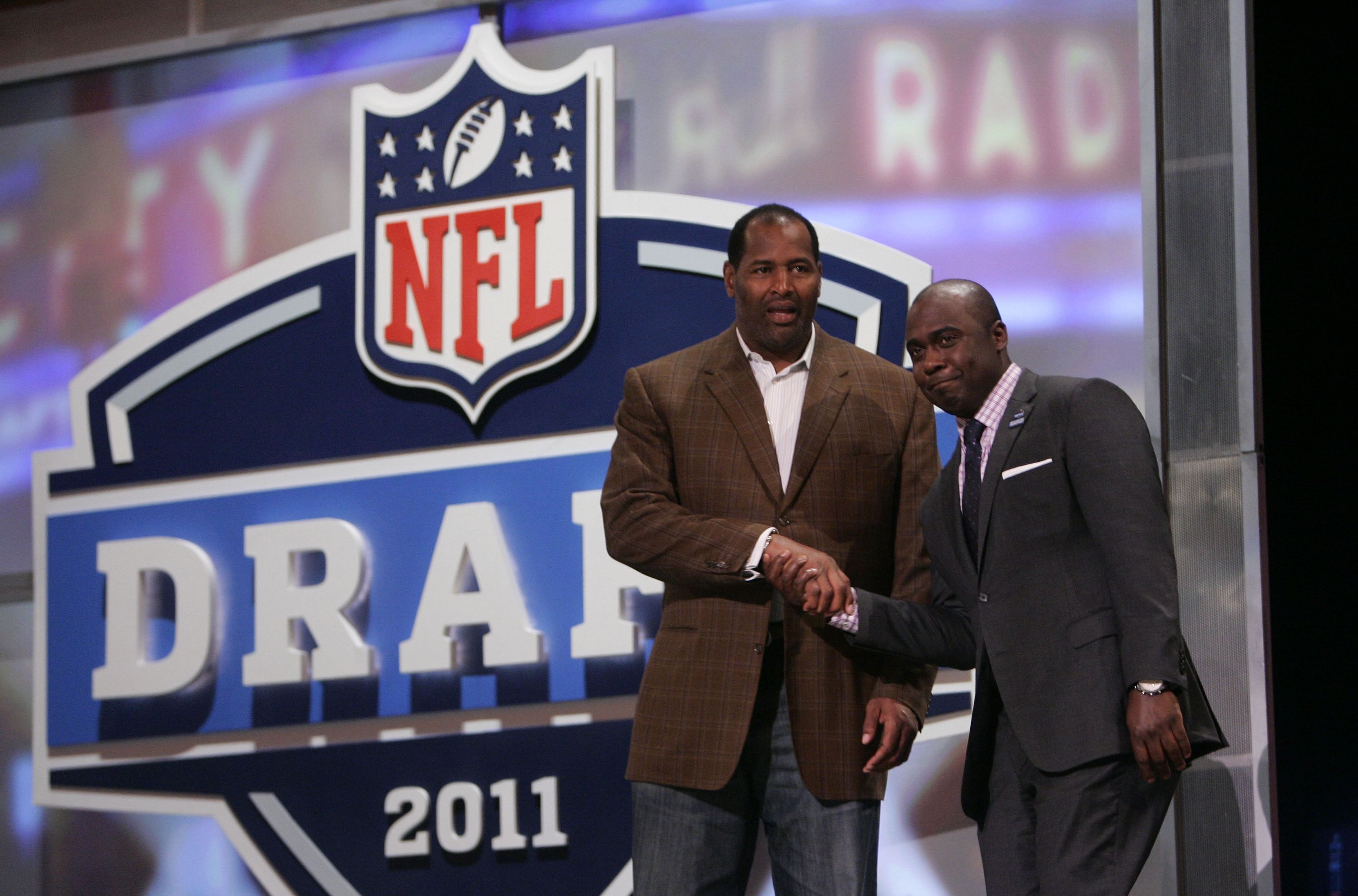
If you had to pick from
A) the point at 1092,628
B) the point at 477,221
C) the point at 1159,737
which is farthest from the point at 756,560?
the point at 477,221

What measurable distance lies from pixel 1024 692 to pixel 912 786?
1.38 meters

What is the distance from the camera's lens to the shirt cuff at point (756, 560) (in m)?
2.51

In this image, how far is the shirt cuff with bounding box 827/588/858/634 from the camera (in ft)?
8.20

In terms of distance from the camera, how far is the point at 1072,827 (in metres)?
2.28

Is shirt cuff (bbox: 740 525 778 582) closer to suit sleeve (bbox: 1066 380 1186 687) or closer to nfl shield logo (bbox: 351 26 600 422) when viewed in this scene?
suit sleeve (bbox: 1066 380 1186 687)

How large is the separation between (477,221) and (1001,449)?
2259 millimetres

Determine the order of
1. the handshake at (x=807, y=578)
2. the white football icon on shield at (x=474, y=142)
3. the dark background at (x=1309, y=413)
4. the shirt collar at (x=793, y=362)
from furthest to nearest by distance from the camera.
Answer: the white football icon on shield at (x=474, y=142), the dark background at (x=1309, y=413), the shirt collar at (x=793, y=362), the handshake at (x=807, y=578)

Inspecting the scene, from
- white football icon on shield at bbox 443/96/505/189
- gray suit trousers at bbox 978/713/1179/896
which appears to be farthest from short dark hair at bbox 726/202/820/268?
white football icon on shield at bbox 443/96/505/189

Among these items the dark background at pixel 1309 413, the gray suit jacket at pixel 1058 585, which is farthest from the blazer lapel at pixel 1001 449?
the dark background at pixel 1309 413

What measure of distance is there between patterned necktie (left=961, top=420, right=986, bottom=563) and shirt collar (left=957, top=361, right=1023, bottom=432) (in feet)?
0.04

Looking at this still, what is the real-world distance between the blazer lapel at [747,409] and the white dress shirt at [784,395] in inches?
0.5

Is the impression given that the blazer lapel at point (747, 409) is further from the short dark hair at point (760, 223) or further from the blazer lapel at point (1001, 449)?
the blazer lapel at point (1001, 449)

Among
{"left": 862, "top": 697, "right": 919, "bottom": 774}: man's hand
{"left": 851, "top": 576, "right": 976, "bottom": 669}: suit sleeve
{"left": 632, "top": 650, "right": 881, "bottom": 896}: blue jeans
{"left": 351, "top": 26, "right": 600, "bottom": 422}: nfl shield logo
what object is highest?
{"left": 351, "top": 26, "right": 600, "bottom": 422}: nfl shield logo

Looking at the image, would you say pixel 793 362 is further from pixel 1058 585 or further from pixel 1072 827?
pixel 1072 827
